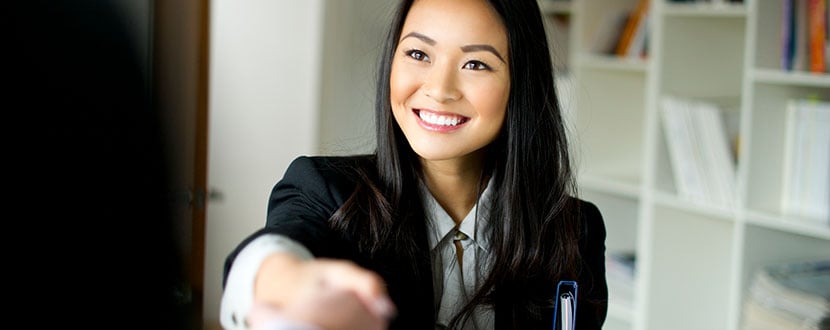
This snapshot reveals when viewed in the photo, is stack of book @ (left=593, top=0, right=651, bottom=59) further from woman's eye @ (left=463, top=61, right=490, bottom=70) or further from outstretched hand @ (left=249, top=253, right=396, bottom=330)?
outstretched hand @ (left=249, top=253, right=396, bottom=330)

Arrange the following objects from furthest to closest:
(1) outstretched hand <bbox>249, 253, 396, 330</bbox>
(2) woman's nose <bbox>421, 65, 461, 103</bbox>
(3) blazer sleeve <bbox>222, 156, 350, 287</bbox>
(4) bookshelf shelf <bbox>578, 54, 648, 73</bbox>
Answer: (4) bookshelf shelf <bbox>578, 54, 648, 73</bbox> → (2) woman's nose <bbox>421, 65, 461, 103</bbox> → (3) blazer sleeve <bbox>222, 156, 350, 287</bbox> → (1) outstretched hand <bbox>249, 253, 396, 330</bbox>

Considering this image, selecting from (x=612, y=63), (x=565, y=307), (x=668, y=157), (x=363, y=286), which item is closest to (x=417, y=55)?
(x=565, y=307)

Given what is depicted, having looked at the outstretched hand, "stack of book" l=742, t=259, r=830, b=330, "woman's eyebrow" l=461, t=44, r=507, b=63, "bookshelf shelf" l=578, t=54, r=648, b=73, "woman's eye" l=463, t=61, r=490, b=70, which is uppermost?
"woman's eyebrow" l=461, t=44, r=507, b=63

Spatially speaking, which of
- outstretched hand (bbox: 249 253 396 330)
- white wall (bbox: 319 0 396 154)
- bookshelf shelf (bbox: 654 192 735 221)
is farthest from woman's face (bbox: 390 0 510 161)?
white wall (bbox: 319 0 396 154)

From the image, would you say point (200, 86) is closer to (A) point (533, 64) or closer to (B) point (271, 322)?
(A) point (533, 64)

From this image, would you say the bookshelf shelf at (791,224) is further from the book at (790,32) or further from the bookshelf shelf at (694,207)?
the book at (790,32)

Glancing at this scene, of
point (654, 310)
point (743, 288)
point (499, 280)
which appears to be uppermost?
point (499, 280)

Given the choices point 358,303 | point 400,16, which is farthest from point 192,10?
point 358,303

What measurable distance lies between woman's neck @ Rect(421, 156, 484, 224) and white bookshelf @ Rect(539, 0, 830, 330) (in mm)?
1224

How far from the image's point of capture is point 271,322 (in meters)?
0.69

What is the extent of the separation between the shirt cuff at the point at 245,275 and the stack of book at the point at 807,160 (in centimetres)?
219

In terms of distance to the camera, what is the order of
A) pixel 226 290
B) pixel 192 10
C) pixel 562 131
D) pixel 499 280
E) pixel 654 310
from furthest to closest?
pixel 654 310
pixel 192 10
pixel 562 131
pixel 499 280
pixel 226 290

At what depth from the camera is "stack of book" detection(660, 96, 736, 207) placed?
3047 mm

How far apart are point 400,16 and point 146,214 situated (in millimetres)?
744
